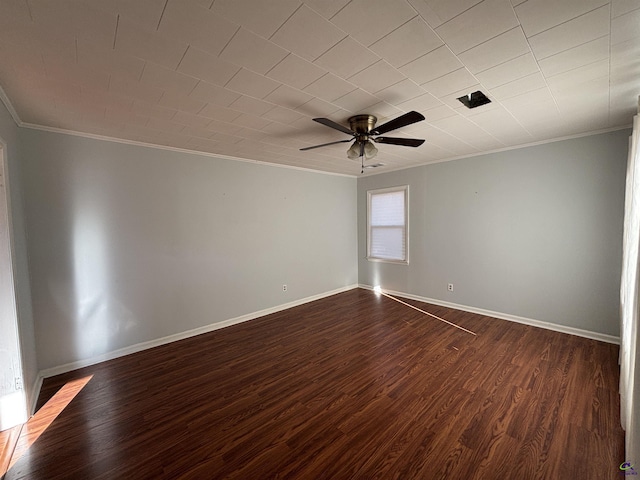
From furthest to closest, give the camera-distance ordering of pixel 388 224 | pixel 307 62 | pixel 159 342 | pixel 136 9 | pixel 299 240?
pixel 388 224, pixel 299 240, pixel 159 342, pixel 307 62, pixel 136 9

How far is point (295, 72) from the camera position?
175 centimetres

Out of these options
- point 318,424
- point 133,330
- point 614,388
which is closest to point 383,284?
point 614,388

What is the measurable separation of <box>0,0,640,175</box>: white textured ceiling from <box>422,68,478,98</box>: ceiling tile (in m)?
0.01

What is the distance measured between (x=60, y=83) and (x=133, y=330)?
2.59 metres

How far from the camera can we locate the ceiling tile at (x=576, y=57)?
5.02ft

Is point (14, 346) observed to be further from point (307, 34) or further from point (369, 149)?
point (369, 149)

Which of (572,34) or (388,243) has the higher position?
(572,34)

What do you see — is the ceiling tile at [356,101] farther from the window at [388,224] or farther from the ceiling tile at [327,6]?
the window at [388,224]

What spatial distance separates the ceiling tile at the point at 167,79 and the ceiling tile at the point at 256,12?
70cm

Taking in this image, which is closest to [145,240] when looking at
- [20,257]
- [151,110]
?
[20,257]

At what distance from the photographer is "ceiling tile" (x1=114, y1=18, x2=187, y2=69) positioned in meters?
1.34

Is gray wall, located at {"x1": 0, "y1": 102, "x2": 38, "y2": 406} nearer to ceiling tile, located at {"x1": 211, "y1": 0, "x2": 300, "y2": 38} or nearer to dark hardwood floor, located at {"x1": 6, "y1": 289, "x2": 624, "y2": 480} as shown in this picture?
dark hardwood floor, located at {"x1": 6, "y1": 289, "x2": 624, "y2": 480}

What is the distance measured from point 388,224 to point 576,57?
3827 mm

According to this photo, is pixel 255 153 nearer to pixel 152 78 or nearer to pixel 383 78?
pixel 152 78
